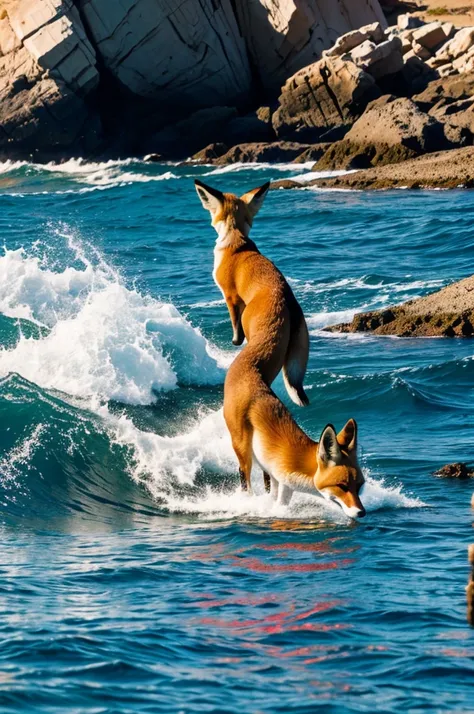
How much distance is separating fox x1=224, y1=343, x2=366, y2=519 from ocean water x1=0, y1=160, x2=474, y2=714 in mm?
490

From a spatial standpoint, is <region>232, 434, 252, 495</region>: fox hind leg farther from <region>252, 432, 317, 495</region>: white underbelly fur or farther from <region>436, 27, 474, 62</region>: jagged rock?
<region>436, 27, 474, 62</region>: jagged rock

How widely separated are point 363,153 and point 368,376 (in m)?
24.5

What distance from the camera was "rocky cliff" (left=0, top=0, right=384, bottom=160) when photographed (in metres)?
46.5

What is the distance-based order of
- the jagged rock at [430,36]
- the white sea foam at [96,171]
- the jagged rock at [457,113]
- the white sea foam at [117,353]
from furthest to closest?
the jagged rock at [430,36]
the white sea foam at [96,171]
the jagged rock at [457,113]
the white sea foam at [117,353]

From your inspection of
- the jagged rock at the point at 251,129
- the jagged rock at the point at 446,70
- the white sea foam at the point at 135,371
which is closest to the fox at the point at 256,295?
the white sea foam at the point at 135,371

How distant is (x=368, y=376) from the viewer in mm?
14891

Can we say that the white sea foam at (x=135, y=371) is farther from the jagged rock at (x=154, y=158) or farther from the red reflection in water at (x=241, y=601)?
the jagged rock at (x=154, y=158)

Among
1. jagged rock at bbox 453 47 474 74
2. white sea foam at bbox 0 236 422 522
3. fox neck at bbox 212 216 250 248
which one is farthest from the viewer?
jagged rock at bbox 453 47 474 74

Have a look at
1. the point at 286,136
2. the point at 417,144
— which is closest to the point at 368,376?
the point at 417,144

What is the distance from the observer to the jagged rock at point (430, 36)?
51.4 meters

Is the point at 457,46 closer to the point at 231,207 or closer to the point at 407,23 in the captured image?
the point at 407,23

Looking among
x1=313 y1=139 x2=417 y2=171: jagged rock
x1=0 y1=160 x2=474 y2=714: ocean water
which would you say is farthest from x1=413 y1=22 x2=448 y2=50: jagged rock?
x1=0 y1=160 x2=474 y2=714: ocean water

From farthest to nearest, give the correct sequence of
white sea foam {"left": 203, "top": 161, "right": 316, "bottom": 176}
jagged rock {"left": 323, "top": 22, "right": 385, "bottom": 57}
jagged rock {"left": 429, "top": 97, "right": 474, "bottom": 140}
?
jagged rock {"left": 323, "top": 22, "right": 385, "bottom": 57} < white sea foam {"left": 203, "top": 161, "right": 316, "bottom": 176} < jagged rock {"left": 429, "top": 97, "right": 474, "bottom": 140}

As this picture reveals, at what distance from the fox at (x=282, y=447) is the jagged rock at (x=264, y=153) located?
36286 millimetres
